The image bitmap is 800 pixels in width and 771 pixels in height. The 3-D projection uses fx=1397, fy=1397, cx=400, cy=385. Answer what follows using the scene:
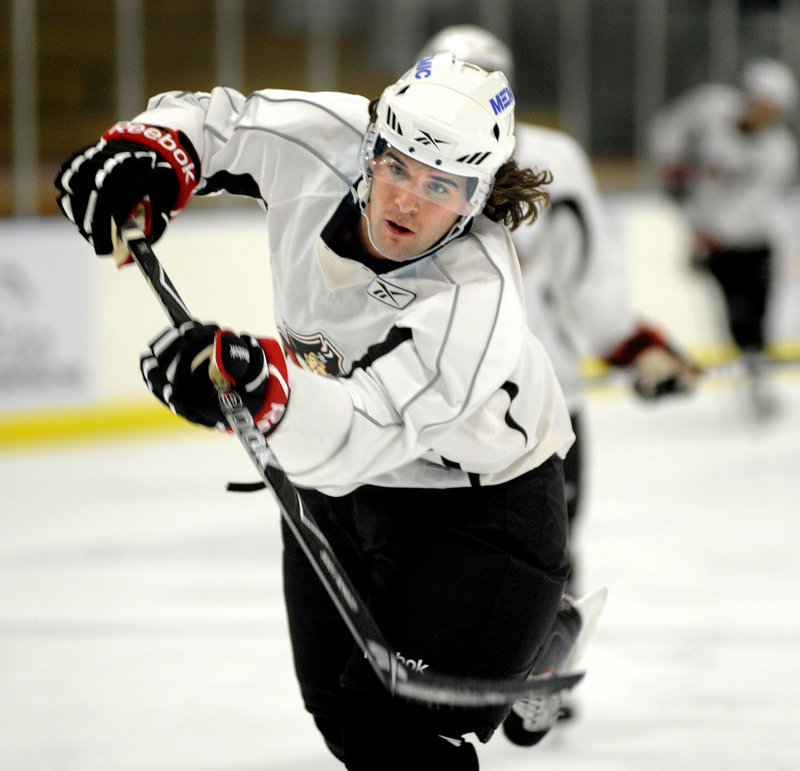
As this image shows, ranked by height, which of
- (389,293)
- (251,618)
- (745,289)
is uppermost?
(389,293)

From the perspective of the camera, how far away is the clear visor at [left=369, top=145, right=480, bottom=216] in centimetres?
155

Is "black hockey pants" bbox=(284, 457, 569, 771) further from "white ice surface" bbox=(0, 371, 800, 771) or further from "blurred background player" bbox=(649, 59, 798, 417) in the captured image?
"blurred background player" bbox=(649, 59, 798, 417)

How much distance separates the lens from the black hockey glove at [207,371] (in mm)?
1349

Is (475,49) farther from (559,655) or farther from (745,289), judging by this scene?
(745,289)

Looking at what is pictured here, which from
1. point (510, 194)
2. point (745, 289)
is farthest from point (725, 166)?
point (510, 194)

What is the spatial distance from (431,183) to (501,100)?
142 millimetres

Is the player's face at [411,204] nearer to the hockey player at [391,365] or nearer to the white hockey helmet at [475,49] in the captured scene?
the hockey player at [391,365]

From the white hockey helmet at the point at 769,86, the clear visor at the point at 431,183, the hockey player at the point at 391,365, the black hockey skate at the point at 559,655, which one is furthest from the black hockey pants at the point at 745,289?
the clear visor at the point at 431,183

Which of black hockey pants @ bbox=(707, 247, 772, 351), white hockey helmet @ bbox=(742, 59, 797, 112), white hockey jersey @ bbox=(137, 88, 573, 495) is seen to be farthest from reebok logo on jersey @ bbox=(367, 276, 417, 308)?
black hockey pants @ bbox=(707, 247, 772, 351)

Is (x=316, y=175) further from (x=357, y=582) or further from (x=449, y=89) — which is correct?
(x=357, y=582)

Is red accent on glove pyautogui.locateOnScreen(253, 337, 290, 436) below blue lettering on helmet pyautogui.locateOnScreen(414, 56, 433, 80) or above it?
below

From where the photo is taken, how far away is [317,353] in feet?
5.76

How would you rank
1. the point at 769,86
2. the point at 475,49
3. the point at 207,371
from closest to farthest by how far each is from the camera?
the point at 207,371
the point at 475,49
the point at 769,86

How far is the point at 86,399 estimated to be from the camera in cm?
533
